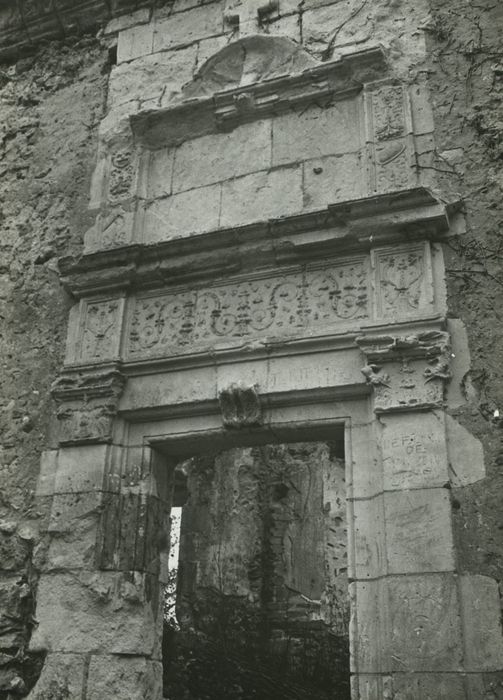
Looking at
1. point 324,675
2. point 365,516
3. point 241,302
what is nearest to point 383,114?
point 241,302

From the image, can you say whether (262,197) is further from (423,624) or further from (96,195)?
(423,624)

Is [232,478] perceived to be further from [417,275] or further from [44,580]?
[417,275]

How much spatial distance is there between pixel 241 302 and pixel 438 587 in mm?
1869

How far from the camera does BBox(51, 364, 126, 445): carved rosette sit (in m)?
4.33

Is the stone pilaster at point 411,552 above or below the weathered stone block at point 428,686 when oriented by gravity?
above

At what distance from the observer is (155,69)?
17.1 ft

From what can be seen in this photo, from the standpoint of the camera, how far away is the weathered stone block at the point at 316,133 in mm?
4496

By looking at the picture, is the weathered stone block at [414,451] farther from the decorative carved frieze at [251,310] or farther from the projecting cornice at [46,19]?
the projecting cornice at [46,19]

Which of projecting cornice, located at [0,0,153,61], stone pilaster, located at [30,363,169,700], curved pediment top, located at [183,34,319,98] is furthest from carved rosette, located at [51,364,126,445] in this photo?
projecting cornice, located at [0,0,153,61]

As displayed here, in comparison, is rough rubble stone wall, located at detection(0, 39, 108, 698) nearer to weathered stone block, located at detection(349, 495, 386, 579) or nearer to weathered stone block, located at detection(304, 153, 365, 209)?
weathered stone block, located at detection(304, 153, 365, 209)

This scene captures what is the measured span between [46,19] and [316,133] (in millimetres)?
2633

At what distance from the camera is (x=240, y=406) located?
4.09 metres

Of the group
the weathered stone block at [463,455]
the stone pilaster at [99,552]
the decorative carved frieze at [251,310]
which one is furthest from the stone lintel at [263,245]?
the weathered stone block at [463,455]

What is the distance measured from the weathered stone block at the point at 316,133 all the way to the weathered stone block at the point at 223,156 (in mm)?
Result: 91
